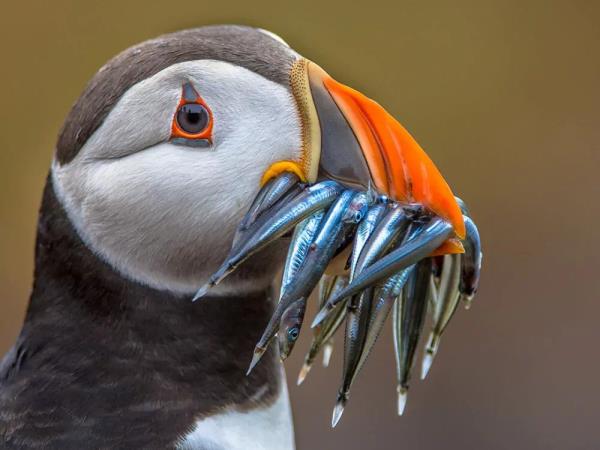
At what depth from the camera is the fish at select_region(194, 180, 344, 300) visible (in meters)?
2.14

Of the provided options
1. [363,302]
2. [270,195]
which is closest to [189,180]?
[270,195]

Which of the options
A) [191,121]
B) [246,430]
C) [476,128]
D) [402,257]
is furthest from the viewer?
[476,128]

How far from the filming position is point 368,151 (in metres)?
2.16

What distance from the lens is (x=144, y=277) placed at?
2.36 metres

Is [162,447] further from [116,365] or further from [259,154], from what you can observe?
[259,154]

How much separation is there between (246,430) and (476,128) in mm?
4906

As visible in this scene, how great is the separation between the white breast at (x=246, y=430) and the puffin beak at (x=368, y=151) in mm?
531

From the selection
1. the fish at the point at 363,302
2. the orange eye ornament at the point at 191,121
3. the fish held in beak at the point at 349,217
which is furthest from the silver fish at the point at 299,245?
the orange eye ornament at the point at 191,121

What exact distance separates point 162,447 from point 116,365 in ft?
0.69

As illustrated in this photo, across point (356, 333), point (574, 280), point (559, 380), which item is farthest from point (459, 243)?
point (574, 280)

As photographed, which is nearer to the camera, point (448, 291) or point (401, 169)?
point (401, 169)

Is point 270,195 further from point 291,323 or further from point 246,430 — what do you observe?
point 246,430

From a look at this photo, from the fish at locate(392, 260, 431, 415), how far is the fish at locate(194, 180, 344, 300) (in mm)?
319

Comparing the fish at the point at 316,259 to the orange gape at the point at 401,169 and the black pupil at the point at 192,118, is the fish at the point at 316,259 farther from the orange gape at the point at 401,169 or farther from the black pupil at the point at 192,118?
the black pupil at the point at 192,118
